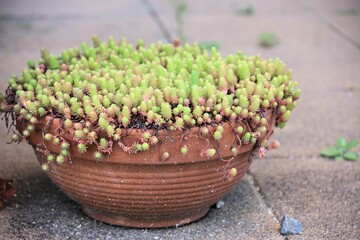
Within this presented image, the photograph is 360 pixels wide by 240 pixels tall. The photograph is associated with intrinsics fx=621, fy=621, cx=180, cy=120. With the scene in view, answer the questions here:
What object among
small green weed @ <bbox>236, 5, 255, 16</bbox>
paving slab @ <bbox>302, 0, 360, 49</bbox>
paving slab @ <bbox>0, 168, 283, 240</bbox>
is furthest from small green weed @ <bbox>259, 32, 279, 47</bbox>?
paving slab @ <bbox>0, 168, 283, 240</bbox>

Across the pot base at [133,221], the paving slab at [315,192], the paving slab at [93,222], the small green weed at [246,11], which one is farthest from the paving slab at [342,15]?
the pot base at [133,221]

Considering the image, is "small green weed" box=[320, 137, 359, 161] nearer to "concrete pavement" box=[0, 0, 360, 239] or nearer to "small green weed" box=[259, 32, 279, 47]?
"concrete pavement" box=[0, 0, 360, 239]

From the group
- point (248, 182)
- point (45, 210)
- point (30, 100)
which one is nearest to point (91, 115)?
point (30, 100)

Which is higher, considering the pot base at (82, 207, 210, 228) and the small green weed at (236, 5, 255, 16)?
the pot base at (82, 207, 210, 228)

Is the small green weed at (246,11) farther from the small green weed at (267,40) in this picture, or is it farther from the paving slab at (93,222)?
the paving slab at (93,222)

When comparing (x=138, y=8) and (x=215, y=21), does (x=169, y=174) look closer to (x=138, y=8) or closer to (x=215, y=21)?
(x=215, y=21)

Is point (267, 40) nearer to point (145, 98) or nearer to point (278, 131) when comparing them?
point (278, 131)

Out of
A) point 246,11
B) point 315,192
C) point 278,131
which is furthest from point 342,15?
point 315,192
